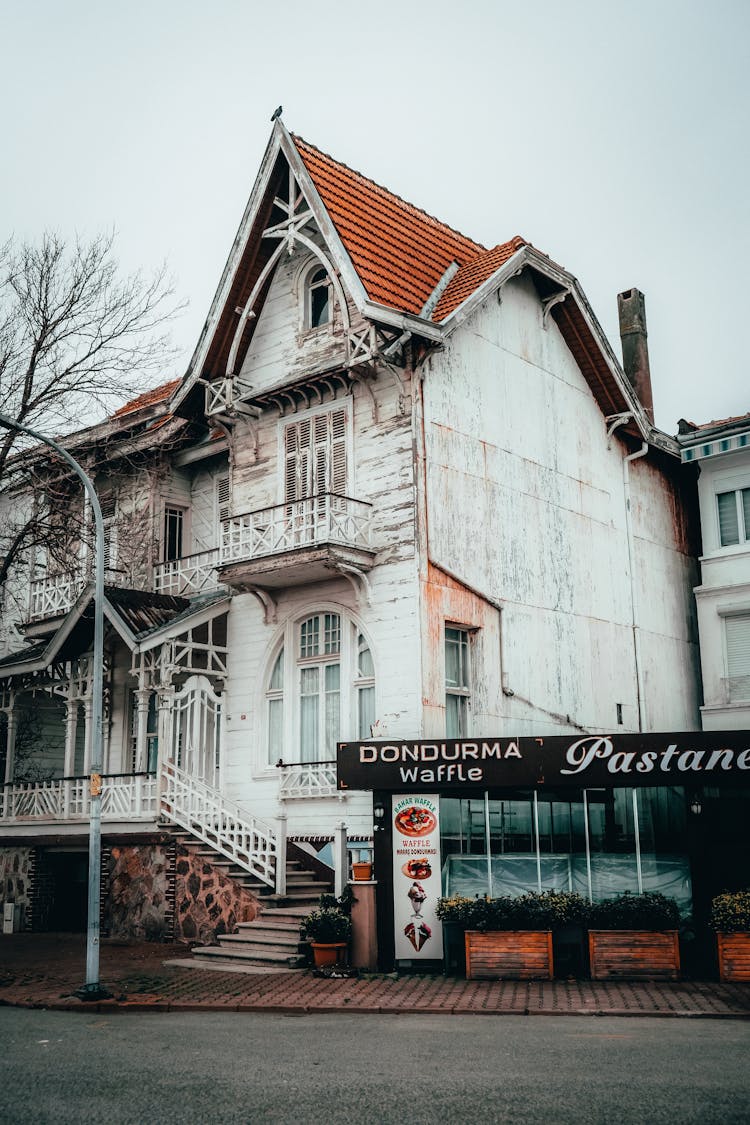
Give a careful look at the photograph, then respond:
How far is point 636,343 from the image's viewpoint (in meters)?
28.9

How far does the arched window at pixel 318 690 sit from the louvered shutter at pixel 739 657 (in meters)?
9.38

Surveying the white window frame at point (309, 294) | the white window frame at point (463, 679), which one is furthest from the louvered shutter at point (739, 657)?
the white window frame at point (309, 294)

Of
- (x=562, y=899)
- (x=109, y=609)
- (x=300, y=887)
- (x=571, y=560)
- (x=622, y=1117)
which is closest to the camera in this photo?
(x=622, y=1117)

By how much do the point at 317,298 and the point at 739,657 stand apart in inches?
484

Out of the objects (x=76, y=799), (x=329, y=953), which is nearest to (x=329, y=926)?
(x=329, y=953)

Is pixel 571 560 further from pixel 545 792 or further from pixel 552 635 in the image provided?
pixel 545 792

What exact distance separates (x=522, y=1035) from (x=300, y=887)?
888 centimetres

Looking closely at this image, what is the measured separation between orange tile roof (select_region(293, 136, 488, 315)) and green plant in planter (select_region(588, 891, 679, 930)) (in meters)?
11.2

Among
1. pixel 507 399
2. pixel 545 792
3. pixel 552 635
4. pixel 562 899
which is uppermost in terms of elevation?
pixel 507 399

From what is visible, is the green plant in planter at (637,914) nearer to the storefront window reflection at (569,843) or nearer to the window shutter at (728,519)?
the storefront window reflection at (569,843)

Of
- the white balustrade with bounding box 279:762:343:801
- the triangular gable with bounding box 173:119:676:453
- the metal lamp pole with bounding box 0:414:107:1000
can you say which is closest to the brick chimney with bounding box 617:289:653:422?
the triangular gable with bounding box 173:119:676:453

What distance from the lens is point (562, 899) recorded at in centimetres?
1661

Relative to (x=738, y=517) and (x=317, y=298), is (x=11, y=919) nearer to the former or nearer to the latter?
(x=317, y=298)

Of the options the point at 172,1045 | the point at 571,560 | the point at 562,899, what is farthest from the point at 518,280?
the point at 172,1045
